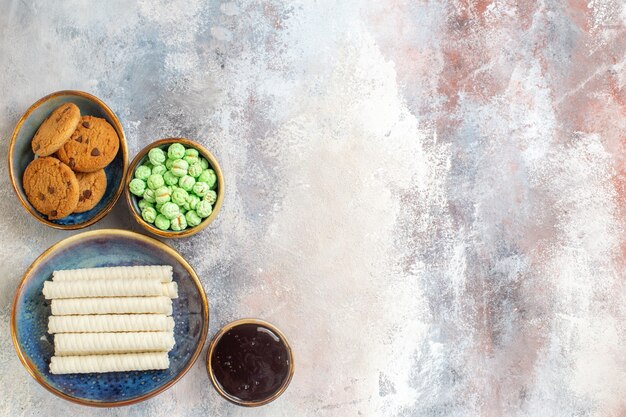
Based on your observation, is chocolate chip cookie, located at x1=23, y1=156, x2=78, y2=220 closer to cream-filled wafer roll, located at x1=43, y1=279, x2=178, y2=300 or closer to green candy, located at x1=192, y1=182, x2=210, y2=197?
cream-filled wafer roll, located at x1=43, y1=279, x2=178, y2=300

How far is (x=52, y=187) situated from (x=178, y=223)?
533 mm

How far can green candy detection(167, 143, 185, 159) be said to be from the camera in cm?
256

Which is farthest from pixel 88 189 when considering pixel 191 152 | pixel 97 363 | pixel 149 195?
pixel 97 363

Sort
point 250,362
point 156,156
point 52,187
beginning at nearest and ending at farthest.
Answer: point 52,187
point 156,156
point 250,362

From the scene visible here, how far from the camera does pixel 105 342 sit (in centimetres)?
250

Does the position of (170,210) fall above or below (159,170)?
below

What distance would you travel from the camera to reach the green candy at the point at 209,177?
2.59 m

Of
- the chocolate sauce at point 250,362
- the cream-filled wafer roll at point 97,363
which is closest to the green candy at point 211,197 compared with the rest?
the chocolate sauce at point 250,362

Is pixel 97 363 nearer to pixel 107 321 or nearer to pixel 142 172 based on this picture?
pixel 107 321

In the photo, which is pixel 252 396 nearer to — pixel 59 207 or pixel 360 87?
pixel 59 207

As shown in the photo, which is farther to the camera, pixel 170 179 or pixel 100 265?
pixel 100 265

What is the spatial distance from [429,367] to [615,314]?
38.5 inches

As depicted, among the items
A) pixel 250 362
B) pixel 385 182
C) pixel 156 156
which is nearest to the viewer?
pixel 156 156

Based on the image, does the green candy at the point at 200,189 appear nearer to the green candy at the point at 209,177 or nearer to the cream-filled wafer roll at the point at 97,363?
the green candy at the point at 209,177
